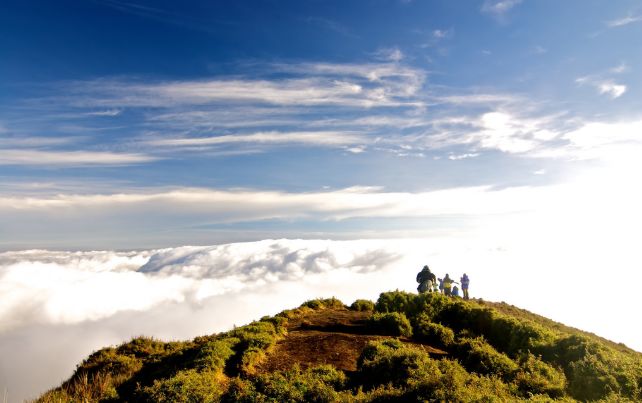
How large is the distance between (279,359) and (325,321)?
5.66 meters

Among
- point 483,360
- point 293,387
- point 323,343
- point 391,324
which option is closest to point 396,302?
point 391,324

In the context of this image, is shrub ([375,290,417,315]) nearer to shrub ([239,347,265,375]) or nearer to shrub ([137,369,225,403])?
shrub ([239,347,265,375])

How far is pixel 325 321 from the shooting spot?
20172mm

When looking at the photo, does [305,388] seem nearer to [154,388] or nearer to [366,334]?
[154,388]

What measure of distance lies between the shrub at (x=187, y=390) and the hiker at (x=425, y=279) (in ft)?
57.9

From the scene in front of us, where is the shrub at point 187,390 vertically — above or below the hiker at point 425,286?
below

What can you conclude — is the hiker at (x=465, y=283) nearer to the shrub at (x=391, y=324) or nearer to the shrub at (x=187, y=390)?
the shrub at (x=391, y=324)

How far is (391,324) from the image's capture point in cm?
1808

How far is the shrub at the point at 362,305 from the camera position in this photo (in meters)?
23.7

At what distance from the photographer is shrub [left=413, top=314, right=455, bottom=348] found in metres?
16.8

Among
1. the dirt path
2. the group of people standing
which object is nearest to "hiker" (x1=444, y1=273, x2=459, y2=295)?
the group of people standing

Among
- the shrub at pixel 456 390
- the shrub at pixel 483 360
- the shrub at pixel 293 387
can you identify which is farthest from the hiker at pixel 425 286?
the shrub at pixel 456 390

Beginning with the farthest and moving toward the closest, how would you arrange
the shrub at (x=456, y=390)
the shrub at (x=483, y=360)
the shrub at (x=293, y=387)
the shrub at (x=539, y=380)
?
the shrub at (x=483, y=360), the shrub at (x=539, y=380), the shrub at (x=293, y=387), the shrub at (x=456, y=390)

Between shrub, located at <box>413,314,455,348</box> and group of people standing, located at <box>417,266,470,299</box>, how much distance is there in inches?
369
